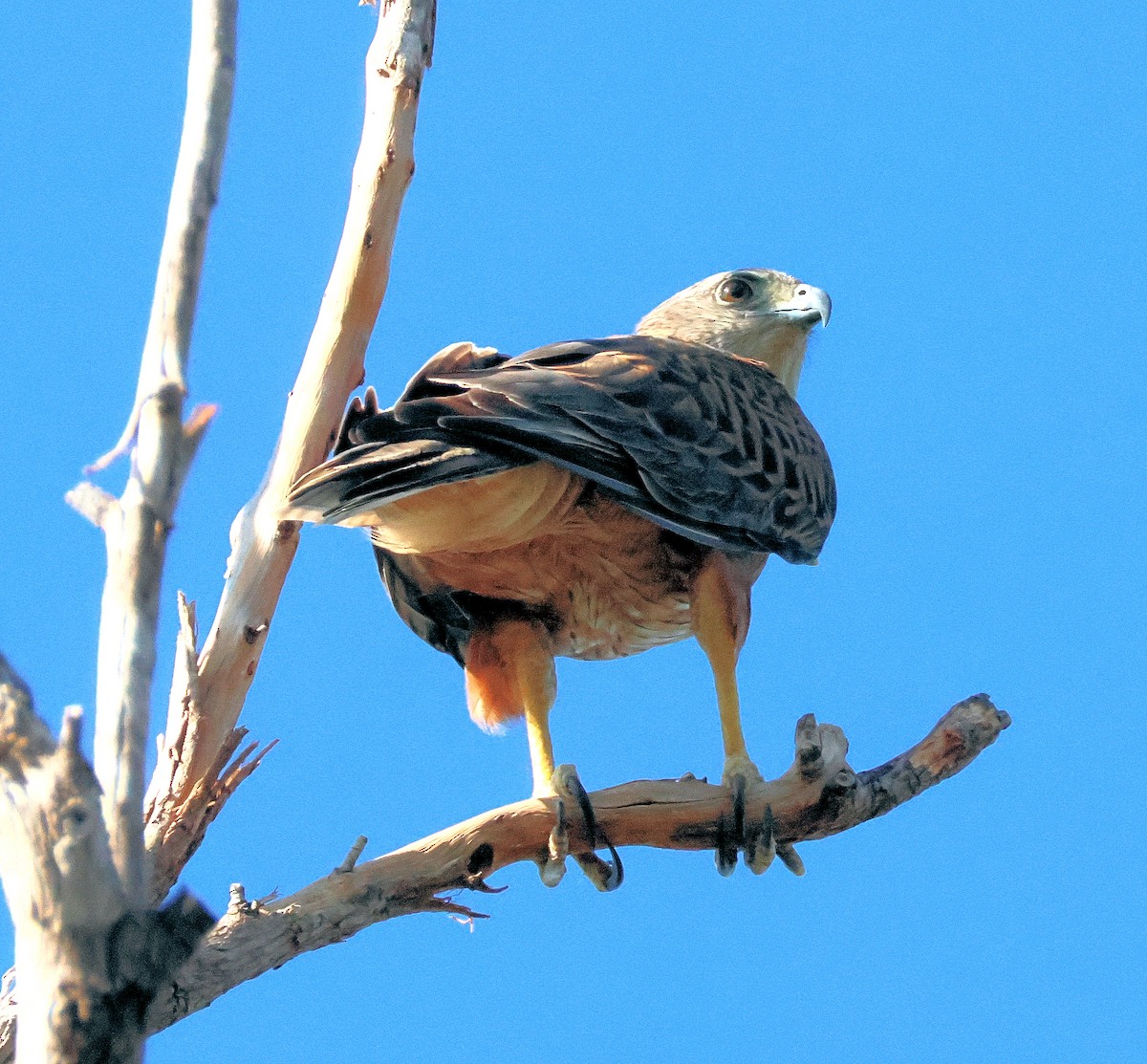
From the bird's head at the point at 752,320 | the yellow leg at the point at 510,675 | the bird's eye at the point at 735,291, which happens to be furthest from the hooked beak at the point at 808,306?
the yellow leg at the point at 510,675

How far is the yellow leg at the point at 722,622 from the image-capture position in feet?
16.0

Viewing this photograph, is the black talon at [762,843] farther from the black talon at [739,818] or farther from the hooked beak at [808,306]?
the hooked beak at [808,306]

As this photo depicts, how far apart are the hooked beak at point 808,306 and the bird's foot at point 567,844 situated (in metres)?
2.19

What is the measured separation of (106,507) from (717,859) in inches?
86.4

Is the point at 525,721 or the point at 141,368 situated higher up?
the point at 525,721

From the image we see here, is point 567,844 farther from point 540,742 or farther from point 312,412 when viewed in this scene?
point 312,412

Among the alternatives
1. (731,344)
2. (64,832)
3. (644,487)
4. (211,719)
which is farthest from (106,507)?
(731,344)

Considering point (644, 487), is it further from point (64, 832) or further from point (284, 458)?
point (64, 832)

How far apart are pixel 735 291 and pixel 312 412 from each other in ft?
7.62

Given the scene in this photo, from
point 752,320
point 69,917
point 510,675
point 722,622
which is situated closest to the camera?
point 69,917

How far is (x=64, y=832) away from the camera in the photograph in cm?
253

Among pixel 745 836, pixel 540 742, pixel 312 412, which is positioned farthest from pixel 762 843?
pixel 312 412

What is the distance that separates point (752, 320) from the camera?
5984 millimetres

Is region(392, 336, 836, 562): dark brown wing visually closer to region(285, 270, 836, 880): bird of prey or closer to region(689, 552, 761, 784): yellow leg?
region(285, 270, 836, 880): bird of prey
